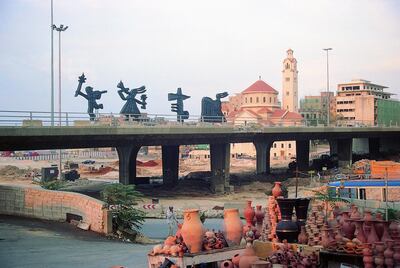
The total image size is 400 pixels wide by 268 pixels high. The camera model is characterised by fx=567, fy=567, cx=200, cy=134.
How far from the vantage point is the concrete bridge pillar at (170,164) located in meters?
66.9

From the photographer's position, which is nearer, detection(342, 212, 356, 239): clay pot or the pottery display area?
the pottery display area

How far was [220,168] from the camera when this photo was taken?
197 ft

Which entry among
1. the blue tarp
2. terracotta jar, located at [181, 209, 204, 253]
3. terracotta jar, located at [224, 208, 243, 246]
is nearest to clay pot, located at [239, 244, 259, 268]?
terracotta jar, located at [181, 209, 204, 253]

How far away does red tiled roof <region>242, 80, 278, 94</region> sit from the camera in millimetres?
120375

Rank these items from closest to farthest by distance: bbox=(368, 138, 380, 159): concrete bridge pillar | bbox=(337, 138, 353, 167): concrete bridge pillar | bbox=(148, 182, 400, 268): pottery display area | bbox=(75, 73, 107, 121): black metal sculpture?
bbox=(148, 182, 400, 268): pottery display area, bbox=(75, 73, 107, 121): black metal sculpture, bbox=(337, 138, 353, 167): concrete bridge pillar, bbox=(368, 138, 380, 159): concrete bridge pillar

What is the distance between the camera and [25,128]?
37969 millimetres

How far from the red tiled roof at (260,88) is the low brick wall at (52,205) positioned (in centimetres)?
9058

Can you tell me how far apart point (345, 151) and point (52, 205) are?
57503mm

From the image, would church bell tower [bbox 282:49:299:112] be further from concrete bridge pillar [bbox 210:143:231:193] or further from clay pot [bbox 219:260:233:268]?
clay pot [bbox 219:260:233:268]

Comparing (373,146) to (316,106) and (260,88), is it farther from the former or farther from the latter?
(316,106)

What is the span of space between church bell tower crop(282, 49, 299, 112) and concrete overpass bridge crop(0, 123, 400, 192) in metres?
49.8

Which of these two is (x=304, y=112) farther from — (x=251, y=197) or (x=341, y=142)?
(x=251, y=197)

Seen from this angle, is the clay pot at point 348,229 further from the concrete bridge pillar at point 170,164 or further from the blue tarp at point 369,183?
the concrete bridge pillar at point 170,164

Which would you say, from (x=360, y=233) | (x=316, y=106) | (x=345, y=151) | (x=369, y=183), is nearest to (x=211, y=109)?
(x=369, y=183)
